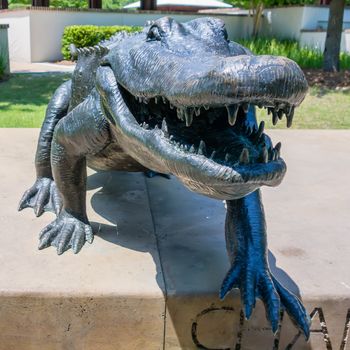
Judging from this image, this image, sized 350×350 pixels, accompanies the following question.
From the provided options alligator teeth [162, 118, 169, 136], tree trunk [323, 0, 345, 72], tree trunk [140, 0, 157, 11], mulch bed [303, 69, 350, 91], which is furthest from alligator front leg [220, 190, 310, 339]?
tree trunk [140, 0, 157, 11]

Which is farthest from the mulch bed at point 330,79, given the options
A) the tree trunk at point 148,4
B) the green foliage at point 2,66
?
the tree trunk at point 148,4

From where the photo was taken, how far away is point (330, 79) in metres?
11.5

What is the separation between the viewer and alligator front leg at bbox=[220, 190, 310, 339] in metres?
2.15

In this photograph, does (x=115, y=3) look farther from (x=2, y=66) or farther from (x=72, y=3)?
(x=2, y=66)

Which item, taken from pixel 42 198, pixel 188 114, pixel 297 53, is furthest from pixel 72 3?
pixel 188 114

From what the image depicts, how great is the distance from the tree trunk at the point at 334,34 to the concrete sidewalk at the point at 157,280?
980cm

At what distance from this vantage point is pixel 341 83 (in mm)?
11102

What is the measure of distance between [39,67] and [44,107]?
657 cm

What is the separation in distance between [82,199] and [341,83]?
945 centimetres

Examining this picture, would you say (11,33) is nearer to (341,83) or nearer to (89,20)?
(89,20)

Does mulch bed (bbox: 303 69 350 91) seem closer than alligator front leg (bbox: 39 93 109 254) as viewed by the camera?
No

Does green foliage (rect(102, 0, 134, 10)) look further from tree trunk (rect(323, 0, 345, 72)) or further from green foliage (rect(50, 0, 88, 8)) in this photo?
tree trunk (rect(323, 0, 345, 72))

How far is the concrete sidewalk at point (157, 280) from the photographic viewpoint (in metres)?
2.20

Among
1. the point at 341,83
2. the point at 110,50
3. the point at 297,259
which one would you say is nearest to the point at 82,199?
the point at 110,50
